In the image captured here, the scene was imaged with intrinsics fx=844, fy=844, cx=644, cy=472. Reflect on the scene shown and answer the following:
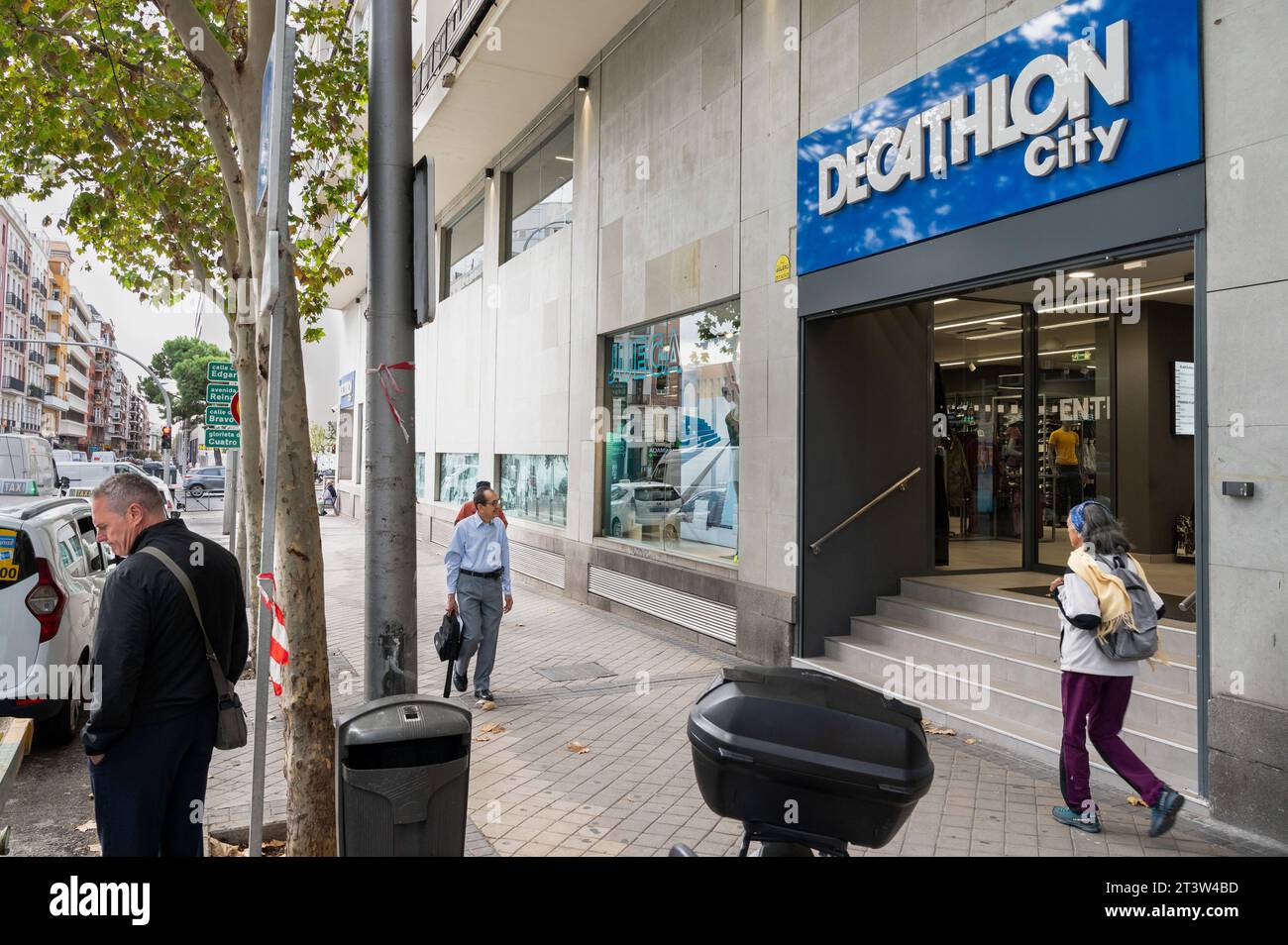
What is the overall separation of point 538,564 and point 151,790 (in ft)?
35.2

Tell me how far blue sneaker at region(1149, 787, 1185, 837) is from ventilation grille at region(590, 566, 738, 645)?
4.77 m

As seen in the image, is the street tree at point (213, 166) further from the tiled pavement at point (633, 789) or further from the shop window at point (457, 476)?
the shop window at point (457, 476)

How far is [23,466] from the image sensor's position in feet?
56.2

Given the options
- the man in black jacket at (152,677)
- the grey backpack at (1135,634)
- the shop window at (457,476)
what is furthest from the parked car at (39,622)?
the shop window at (457,476)

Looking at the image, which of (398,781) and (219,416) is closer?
(398,781)

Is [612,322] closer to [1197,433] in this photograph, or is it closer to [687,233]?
[687,233]

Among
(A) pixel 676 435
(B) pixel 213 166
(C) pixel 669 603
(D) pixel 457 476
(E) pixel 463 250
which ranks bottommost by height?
(C) pixel 669 603

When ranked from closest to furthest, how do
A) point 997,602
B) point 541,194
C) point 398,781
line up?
point 398,781 → point 997,602 → point 541,194

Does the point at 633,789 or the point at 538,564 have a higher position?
the point at 538,564

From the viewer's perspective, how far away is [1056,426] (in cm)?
1020

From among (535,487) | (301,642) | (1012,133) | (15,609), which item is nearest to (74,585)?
(15,609)

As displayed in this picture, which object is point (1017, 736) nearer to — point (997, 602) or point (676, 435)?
point (997, 602)

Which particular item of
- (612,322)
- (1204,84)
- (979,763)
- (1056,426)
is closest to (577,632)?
(612,322)

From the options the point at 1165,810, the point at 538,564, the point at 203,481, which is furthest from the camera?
the point at 203,481
